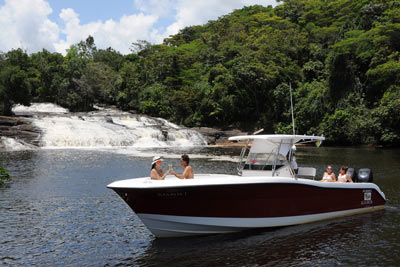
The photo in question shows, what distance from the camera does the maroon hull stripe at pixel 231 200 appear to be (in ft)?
30.2

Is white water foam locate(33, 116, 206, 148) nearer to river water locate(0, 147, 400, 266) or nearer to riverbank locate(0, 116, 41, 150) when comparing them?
riverbank locate(0, 116, 41, 150)

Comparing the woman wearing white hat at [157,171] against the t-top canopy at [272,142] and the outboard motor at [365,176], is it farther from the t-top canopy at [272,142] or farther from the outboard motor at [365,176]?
the outboard motor at [365,176]

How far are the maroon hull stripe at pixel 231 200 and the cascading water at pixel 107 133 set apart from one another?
32071 mm

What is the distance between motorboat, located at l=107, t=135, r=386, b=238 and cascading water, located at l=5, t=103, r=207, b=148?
31.6 metres

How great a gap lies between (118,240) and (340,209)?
6854mm

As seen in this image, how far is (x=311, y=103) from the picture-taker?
171 ft

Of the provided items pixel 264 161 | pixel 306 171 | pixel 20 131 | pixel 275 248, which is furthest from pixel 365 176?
pixel 20 131

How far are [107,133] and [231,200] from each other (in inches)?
1379

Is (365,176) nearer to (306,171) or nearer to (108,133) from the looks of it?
(306,171)

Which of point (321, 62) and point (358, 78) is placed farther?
point (321, 62)

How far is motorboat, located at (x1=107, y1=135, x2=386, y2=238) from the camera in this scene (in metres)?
9.20

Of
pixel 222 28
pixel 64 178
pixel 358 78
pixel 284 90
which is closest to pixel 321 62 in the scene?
pixel 284 90

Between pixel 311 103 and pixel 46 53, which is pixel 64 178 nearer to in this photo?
pixel 311 103

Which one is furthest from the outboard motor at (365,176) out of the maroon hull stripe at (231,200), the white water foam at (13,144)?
the white water foam at (13,144)
